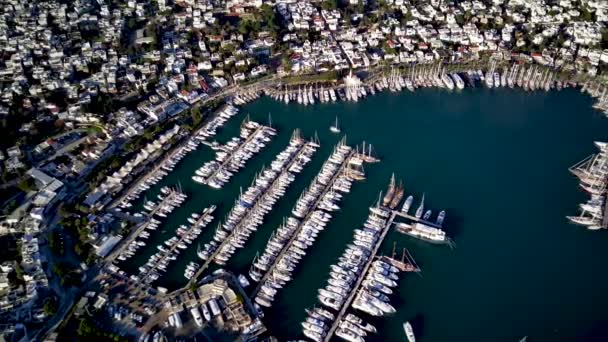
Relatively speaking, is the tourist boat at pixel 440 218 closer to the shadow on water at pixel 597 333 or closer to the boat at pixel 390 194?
the boat at pixel 390 194

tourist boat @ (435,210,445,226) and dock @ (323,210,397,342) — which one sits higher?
tourist boat @ (435,210,445,226)

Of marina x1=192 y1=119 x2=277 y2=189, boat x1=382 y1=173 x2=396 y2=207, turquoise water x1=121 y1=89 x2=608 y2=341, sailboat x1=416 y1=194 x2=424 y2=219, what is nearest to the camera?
turquoise water x1=121 y1=89 x2=608 y2=341

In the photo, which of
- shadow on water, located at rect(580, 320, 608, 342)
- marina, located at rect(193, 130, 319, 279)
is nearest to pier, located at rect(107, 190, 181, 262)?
marina, located at rect(193, 130, 319, 279)

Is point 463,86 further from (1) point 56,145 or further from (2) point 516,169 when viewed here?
(1) point 56,145

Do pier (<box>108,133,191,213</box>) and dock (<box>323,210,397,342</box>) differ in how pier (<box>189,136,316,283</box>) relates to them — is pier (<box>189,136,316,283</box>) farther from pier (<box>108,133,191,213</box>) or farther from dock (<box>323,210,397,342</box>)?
dock (<box>323,210,397,342</box>)

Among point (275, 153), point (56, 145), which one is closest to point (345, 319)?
point (275, 153)

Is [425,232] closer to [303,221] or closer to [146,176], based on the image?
[303,221]

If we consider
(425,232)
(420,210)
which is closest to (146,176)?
(420,210)
